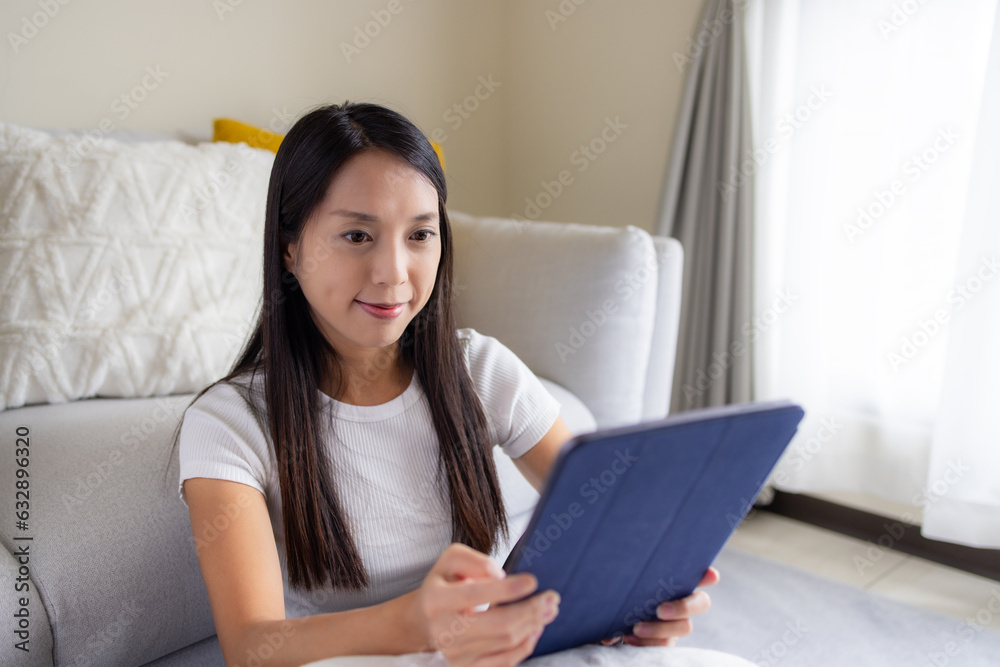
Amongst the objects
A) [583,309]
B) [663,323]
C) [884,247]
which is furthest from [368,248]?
[884,247]

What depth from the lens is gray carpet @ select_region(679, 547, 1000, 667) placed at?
157 cm

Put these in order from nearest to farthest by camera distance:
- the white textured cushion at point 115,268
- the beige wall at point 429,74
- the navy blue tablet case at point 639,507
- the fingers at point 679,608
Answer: the navy blue tablet case at point 639,507 → the fingers at point 679,608 → the white textured cushion at point 115,268 → the beige wall at point 429,74

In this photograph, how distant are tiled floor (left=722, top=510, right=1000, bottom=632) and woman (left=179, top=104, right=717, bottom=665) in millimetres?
1239

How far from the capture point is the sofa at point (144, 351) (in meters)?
1.00

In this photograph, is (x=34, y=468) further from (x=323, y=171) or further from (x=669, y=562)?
(x=669, y=562)

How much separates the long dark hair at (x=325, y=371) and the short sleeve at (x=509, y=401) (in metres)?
0.04

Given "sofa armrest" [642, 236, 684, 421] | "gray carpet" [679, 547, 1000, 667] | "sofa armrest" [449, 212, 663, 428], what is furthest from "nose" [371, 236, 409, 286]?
"gray carpet" [679, 547, 1000, 667]

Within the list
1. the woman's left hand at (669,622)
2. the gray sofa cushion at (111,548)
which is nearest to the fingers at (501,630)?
the woman's left hand at (669,622)

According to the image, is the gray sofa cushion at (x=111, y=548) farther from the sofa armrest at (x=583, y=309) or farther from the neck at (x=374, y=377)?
the sofa armrest at (x=583, y=309)

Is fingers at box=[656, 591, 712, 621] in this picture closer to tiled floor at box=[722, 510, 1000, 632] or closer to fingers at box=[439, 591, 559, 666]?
fingers at box=[439, 591, 559, 666]

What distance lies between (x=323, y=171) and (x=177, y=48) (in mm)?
1429

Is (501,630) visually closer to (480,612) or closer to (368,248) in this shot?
(480,612)

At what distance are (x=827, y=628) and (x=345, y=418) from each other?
127cm

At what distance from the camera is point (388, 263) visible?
0.88m
